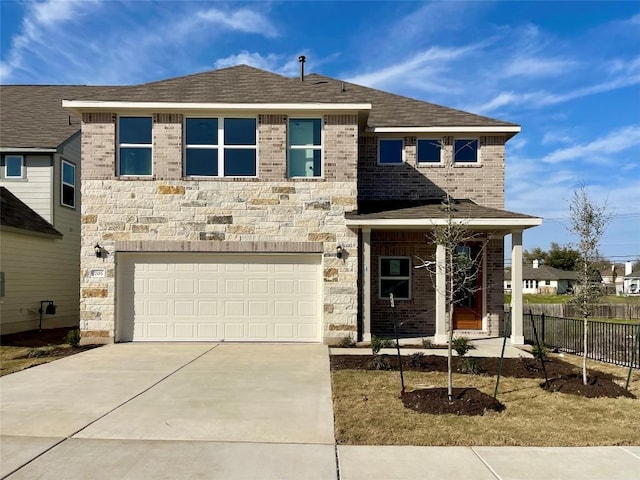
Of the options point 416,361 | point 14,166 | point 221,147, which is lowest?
→ point 416,361

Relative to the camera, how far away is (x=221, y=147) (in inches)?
474

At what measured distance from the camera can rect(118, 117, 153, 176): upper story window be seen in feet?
39.6

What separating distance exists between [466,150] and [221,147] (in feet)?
24.0

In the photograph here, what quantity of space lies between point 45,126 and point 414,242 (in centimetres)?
1329

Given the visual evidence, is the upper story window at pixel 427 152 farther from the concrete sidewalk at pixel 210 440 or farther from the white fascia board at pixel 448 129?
the concrete sidewalk at pixel 210 440

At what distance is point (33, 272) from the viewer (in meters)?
14.6

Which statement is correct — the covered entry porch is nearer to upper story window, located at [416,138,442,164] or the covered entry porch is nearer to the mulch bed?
upper story window, located at [416,138,442,164]

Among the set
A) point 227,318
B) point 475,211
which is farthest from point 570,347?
point 227,318

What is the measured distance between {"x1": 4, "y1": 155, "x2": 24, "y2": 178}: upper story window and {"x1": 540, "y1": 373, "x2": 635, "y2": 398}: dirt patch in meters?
16.0

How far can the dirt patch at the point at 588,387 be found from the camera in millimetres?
7445

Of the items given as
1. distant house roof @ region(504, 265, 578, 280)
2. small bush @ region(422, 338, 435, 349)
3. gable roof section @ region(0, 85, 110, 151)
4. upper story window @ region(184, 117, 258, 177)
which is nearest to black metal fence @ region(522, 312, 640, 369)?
small bush @ region(422, 338, 435, 349)

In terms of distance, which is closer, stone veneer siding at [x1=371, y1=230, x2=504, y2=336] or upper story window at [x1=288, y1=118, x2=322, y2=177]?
upper story window at [x1=288, y1=118, x2=322, y2=177]

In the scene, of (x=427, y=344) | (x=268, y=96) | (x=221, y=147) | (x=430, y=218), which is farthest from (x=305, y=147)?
(x=427, y=344)

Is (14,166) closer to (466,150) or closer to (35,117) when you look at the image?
(35,117)
